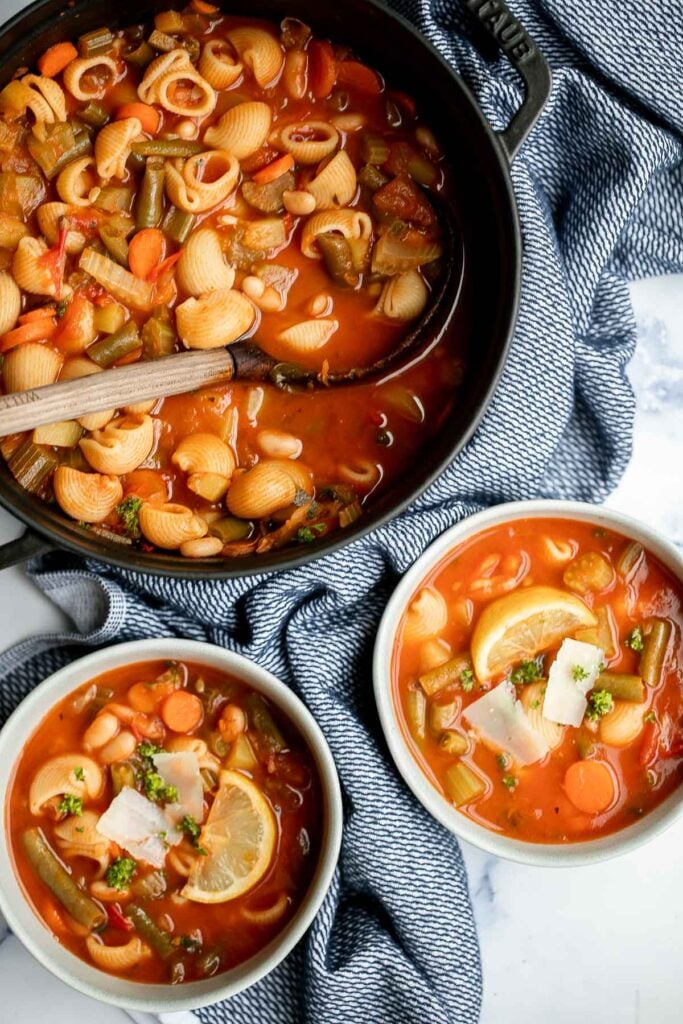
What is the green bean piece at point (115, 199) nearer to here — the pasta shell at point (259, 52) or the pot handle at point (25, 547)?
the pasta shell at point (259, 52)

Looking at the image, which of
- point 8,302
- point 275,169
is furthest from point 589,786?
point 8,302

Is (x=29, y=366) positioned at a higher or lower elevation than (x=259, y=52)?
lower

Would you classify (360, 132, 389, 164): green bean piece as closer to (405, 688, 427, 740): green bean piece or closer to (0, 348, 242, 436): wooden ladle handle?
(0, 348, 242, 436): wooden ladle handle

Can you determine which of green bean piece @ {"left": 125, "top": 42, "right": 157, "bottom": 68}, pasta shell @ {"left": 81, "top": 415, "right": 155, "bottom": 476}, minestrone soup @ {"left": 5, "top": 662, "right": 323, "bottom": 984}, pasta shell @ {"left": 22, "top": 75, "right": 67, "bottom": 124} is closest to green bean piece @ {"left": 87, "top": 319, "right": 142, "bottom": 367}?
pasta shell @ {"left": 81, "top": 415, "right": 155, "bottom": 476}

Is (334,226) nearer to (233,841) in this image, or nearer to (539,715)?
(539,715)

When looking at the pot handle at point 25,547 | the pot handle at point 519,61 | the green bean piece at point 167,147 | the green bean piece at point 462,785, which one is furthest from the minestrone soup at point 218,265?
the green bean piece at point 462,785
